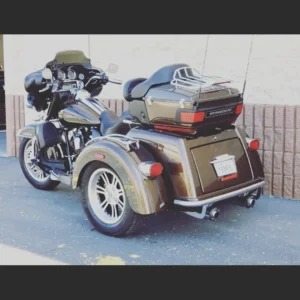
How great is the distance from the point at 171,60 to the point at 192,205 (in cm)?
290

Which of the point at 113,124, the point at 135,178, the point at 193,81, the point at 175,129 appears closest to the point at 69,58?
the point at 113,124

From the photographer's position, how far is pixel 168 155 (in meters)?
4.55

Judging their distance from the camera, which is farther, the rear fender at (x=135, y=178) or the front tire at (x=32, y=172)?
the front tire at (x=32, y=172)

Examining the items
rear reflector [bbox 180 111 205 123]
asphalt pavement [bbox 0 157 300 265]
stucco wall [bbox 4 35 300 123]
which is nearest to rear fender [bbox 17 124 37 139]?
asphalt pavement [bbox 0 157 300 265]

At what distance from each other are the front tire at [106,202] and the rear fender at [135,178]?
13 centimetres

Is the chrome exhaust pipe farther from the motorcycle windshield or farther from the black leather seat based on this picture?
the motorcycle windshield

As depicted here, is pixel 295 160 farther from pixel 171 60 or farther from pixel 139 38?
pixel 139 38

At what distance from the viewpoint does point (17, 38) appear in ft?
27.7

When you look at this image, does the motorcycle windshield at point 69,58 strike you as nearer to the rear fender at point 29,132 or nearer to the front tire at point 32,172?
the rear fender at point 29,132

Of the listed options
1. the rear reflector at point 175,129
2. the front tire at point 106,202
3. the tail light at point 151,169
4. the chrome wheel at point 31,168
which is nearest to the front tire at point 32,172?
the chrome wheel at point 31,168

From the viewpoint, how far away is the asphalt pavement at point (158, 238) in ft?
14.2

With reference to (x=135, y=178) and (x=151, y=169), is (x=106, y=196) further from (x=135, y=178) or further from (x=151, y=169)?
(x=151, y=169)

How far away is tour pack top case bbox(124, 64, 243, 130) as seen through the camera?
4434 mm

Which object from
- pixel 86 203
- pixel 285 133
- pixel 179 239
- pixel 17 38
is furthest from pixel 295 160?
pixel 17 38
